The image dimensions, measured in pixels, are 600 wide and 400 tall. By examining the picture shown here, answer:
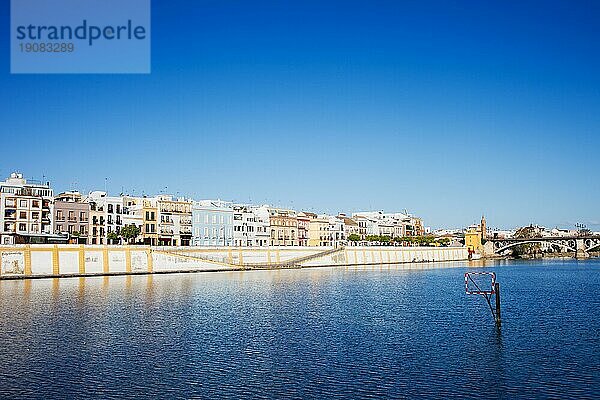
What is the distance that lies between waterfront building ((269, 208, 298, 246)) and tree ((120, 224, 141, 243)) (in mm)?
35689

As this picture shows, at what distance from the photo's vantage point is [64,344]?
2916 centimetres

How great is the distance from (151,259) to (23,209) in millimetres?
19199

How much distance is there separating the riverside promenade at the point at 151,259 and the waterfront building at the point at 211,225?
524 inches

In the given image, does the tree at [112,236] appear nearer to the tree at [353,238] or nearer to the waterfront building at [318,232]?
the waterfront building at [318,232]

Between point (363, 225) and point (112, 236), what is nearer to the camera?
point (112, 236)

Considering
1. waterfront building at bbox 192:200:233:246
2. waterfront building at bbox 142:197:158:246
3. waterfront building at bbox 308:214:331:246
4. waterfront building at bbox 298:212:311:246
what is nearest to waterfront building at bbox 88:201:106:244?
waterfront building at bbox 142:197:158:246

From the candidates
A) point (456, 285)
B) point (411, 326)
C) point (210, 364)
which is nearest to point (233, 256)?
point (456, 285)

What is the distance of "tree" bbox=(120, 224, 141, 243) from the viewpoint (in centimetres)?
9481

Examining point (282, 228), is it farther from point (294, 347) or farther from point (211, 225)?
point (294, 347)

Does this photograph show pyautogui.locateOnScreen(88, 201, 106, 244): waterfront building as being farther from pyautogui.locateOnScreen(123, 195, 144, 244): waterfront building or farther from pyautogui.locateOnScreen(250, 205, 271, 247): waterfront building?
pyautogui.locateOnScreen(250, 205, 271, 247): waterfront building

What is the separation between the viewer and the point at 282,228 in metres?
133

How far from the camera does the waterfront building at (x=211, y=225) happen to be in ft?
354

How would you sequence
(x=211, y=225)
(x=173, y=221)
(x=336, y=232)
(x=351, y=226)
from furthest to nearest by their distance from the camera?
(x=351, y=226), (x=336, y=232), (x=211, y=225), (x=173, y=221)

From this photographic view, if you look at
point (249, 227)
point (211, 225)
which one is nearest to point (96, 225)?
point (211, 225)
